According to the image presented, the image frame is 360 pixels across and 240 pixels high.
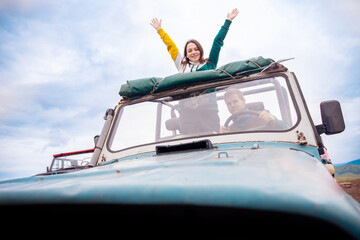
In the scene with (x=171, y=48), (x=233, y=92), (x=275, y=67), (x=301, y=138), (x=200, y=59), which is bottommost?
(x=301, y=138)

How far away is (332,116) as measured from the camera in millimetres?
2014

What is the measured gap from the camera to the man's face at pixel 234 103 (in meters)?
2.26

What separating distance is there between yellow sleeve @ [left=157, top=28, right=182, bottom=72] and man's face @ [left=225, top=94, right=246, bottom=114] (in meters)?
1.42

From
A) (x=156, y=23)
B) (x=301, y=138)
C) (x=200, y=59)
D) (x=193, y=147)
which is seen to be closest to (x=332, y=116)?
(x=301, y=138)

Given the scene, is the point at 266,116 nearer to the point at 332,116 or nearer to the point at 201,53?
the point at 332,116

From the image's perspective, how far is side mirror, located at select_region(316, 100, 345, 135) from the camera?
200 cm

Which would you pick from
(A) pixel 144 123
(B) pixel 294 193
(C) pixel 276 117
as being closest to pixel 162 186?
(B) pixel 294 193

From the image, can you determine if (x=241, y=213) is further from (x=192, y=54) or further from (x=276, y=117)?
(x=192, y=54)

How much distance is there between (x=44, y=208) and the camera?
2.79 feet

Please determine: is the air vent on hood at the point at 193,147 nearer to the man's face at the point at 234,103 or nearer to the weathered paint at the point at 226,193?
the man's face at the point at 234,103

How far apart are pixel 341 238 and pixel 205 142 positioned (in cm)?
118

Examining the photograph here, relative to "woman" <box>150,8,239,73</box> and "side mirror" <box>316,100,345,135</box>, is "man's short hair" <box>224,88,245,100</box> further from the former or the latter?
"woman" <box>150,8,239,73</box>

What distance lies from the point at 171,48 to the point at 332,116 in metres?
2.44

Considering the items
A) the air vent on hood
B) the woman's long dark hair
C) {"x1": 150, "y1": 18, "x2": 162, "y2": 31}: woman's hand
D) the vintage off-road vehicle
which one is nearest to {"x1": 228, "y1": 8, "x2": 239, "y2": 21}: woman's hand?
the woman's long dark hair
